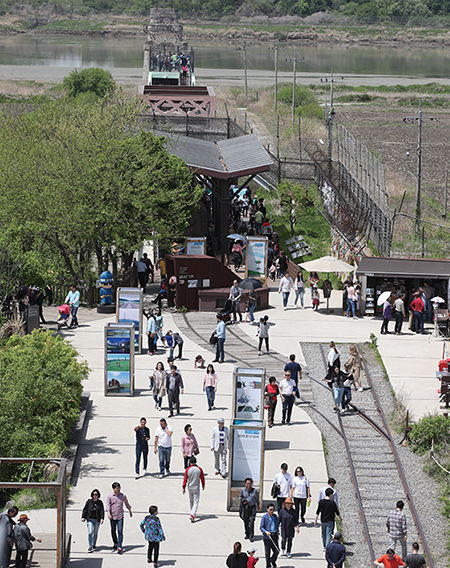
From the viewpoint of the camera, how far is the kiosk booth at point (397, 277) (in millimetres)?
33469

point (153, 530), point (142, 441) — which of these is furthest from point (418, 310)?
point (153, 530)

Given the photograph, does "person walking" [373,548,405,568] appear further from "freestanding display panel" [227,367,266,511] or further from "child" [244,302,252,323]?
"child" [244,302,252,323]

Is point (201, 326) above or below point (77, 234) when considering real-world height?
below

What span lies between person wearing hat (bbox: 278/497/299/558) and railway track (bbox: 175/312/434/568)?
175 cm

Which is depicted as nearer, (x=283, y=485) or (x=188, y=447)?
(x=283, y=485)

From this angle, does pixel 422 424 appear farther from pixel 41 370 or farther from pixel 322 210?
pixel 322 210

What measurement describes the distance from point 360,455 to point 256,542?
18.0ft

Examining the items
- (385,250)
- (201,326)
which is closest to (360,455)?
(201,326)

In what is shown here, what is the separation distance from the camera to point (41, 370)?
21.5 m

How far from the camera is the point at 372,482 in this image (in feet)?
68.7

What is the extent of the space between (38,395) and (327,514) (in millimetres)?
7286

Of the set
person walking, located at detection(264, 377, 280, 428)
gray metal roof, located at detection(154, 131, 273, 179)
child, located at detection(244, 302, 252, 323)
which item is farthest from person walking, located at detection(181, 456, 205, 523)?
gray metal roof, located at detection(154, 131, 273, 179)

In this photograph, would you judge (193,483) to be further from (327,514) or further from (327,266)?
(327,266)

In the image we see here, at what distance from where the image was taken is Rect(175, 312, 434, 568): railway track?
18.9m
